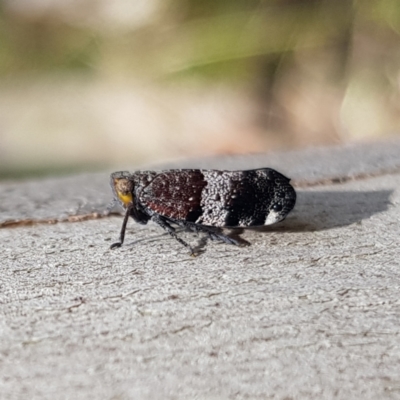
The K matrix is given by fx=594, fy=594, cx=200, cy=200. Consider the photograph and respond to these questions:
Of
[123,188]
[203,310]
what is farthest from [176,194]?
[203,310]

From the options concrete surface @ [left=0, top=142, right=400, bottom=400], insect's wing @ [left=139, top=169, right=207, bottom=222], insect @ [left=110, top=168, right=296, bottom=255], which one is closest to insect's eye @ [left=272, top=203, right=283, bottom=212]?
insect @ [left=110, top=168, right=296, bottom=255]

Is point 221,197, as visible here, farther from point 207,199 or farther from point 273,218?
point 273,218

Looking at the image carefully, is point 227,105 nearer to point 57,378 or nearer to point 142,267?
point 142,267

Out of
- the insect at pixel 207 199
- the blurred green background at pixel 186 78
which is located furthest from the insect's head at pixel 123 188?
the blurred green background at pixel 186 78

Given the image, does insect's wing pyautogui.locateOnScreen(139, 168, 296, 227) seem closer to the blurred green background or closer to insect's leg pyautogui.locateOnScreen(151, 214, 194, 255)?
insect's leg pyautogui.locateOnScreen(151, 214, 194, 255)

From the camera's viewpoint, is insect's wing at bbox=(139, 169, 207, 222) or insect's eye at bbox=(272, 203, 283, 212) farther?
insect's wing at bbox=(139, 169, 207, 222)

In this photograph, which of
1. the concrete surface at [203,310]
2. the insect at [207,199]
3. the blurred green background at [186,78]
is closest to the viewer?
the concrete surface at [203,310]

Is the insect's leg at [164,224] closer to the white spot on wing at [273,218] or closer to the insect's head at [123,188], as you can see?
the insect's head at [123,188]
